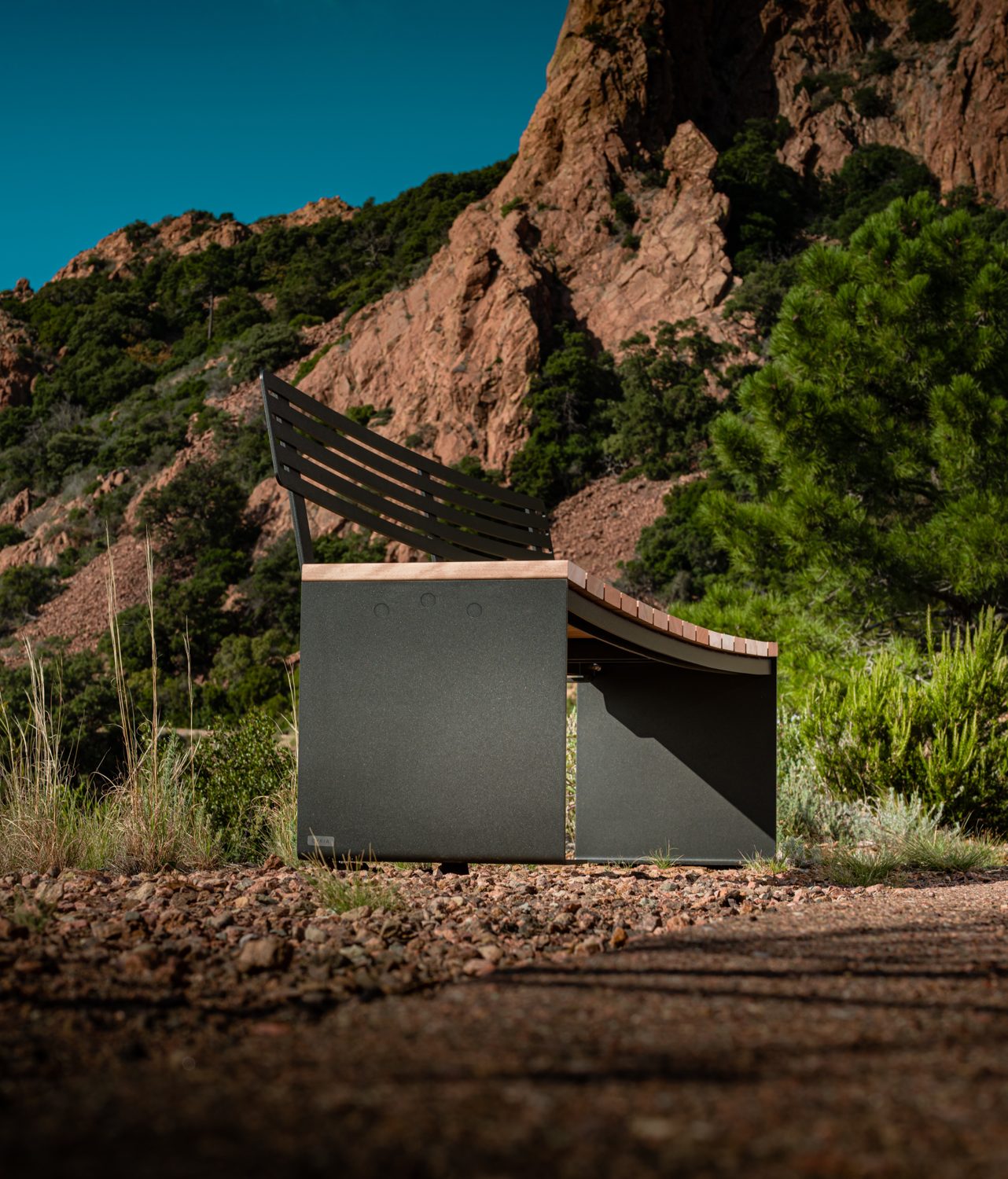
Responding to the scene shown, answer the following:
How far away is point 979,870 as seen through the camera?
13.5 ft

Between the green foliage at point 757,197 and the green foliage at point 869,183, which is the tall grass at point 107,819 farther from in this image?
the green foliage at point 869,183

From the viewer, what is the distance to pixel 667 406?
938 inches

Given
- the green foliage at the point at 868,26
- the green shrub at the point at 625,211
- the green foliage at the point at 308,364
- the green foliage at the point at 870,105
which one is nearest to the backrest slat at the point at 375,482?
the green foliage at the point at 308,364

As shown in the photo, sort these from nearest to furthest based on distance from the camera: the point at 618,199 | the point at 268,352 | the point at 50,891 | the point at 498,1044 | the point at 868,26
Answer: the point at 498,1044 → the point at 50,891 → the point at 618,199 → the point at 268,352 → the point at 868,26

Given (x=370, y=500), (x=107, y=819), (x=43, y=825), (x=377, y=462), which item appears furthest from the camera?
(x=107, y=819)

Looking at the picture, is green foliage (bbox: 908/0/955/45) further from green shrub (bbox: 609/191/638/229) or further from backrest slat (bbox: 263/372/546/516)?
backrest slat (bbox: 263/372/546/516)

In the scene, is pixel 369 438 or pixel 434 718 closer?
pixel 434 718

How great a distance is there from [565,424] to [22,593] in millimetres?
13420

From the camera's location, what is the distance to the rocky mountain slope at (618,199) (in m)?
24.9

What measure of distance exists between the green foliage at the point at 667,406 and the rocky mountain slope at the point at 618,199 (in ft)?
2.67

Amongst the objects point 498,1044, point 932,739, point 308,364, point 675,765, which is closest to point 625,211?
point 308,364

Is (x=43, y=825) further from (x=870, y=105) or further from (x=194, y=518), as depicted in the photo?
(x=870, y=105)

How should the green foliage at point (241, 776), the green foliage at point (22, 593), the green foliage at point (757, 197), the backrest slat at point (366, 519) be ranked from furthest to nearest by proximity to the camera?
the green foliage at point (757, 197), the green foliage at point (22, 593), the green foliage at point (241, 776), the backrest slat at point (366, 519)

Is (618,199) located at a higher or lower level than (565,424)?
higher
